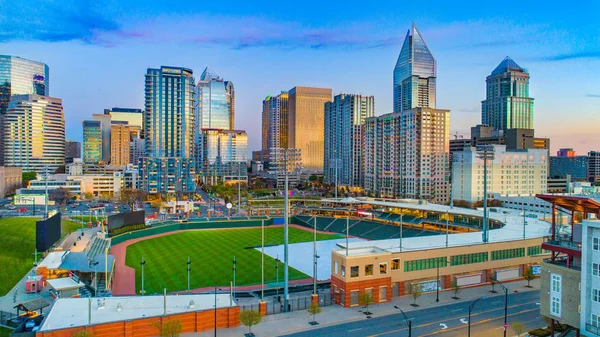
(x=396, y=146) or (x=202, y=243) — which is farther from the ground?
(x=396, y=146)

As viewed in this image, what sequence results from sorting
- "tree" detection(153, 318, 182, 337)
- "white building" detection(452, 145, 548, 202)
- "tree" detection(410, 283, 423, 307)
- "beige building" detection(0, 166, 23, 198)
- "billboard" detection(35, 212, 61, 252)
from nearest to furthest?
"tree" detection(153, 318, 182, 337)
"tree" detection(410, 283, 423, 307)
"billboard" detection(35, 212, 61, 252)
"white building" detection(452, 145, 548, 202)
"beige building" detection(0, 166, 23, 198)

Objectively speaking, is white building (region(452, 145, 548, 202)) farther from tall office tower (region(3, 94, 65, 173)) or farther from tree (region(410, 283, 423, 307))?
tall office tower (region(3, 94, 65, 173))

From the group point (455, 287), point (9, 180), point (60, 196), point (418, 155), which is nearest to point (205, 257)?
point (455, 287)

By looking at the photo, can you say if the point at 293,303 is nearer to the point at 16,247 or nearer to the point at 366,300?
the point at 366,300

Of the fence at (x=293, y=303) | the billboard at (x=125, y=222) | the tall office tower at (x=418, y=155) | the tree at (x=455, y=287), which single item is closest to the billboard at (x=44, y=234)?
the billboard at (x=125, y=222)

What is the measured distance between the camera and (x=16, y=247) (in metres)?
62.6

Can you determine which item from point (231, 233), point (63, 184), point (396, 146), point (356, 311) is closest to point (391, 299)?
point (356, 311)

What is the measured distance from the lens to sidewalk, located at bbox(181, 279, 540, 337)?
1307 inches

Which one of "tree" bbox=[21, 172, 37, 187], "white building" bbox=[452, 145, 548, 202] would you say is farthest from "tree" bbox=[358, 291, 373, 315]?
"tree" bbox=[21, 172, 37, 187]

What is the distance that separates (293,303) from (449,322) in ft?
43.2

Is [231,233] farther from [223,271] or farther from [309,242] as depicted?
[223,271]

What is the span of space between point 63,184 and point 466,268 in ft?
477

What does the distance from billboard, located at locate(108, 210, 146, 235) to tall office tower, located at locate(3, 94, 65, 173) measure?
118m

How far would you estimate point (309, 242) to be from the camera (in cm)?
7912
